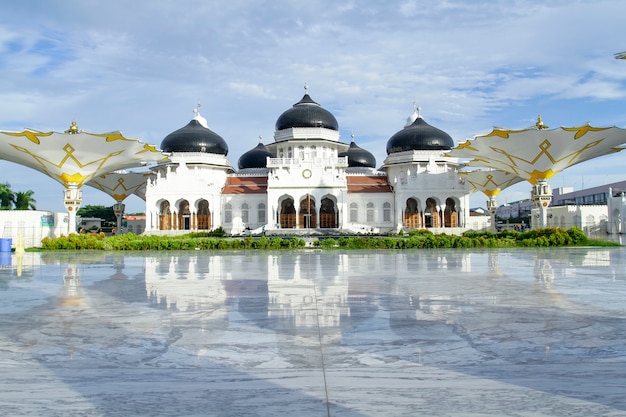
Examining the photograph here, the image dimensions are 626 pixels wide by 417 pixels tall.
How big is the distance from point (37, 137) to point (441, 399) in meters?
34.7

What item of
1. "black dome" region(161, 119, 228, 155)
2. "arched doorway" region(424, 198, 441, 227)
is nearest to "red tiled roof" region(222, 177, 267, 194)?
"black dome" region(161, 119, 228, 155)

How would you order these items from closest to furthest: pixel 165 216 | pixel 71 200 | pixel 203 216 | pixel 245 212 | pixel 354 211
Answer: pixel 71 200 < pixel 354 211 < pixel 245 212 < pixel 165 216 < pixel 203 216

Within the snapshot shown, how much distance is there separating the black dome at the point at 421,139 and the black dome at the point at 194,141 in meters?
18.4

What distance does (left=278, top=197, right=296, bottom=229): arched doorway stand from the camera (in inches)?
1880

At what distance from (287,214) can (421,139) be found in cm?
1573

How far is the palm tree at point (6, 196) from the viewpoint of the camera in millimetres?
54978

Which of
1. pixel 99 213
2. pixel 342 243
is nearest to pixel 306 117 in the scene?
pixel 342 243

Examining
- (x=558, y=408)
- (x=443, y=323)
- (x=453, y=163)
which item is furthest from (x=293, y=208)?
(x=558, y=408)

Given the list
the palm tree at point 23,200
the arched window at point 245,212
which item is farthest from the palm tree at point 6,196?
the arched window at point 245,212

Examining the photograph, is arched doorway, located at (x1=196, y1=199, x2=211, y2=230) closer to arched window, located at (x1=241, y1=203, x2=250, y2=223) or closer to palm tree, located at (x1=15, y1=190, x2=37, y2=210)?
arched window, located at (x1=241, y1=203, x2=250, y2=223)

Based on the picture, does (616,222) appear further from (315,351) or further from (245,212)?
(315,351)

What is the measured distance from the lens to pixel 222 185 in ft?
168

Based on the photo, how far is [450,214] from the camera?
48.1 meters

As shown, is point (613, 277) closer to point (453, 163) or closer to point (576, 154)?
point (576, 154)
